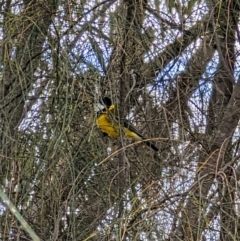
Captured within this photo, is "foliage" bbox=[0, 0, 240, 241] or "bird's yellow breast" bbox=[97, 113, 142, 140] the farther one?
"bird's yellow breast" bbox=[97, 113, 142, 140]

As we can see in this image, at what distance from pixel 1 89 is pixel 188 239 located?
2.10ft

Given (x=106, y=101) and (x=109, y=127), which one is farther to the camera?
(x=109, y=127)

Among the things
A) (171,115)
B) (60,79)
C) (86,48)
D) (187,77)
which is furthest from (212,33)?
(60,79)

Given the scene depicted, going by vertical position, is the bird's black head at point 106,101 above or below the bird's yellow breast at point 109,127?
above

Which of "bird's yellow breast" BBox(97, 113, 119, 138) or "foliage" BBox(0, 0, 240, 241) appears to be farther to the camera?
"bird's yellow breast" BBox(97, 113, 119, 138)

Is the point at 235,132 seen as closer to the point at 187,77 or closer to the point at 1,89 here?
the point at 187,77

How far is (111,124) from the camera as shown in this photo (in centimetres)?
181

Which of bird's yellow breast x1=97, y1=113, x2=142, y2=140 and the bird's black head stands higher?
the bird's black head

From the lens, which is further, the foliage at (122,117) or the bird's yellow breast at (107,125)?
the bird's yellow breast at (107,125)

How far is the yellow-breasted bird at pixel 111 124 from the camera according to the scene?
1.74 metres

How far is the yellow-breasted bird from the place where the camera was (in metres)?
1.74

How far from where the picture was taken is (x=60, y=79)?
1622mm

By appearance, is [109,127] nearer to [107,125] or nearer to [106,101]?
[107,125]

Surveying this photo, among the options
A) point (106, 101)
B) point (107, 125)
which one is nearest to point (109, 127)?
point (107, 125)
